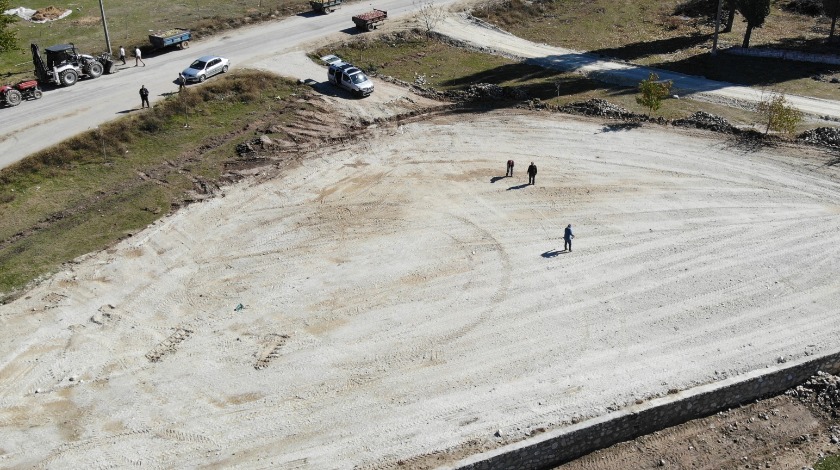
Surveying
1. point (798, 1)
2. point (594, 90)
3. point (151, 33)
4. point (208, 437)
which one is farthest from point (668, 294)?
point (798, 1)

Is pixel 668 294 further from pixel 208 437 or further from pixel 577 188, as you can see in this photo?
pixel 208 437

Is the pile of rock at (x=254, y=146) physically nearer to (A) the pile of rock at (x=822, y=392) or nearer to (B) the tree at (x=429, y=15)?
(B) the tree at (x=429, y=15)

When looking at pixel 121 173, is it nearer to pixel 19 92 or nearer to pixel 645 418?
pixel 19 92

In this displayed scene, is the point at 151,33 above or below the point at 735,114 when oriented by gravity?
above

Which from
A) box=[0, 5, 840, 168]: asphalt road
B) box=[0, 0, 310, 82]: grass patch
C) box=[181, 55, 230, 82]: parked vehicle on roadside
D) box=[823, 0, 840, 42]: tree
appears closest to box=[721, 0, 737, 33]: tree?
box=[823, 0, 840, 42]: tree

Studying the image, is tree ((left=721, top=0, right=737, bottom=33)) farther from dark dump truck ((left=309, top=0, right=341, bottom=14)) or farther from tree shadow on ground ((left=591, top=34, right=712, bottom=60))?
dark dump truck ((left=309, top=0, right=341, bottom=14))

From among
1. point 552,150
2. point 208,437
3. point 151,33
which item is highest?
point 151,33
